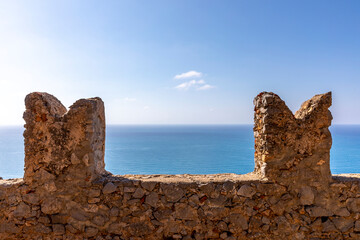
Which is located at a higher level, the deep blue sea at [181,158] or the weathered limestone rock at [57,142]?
the weathered limestone rock at [57,142]

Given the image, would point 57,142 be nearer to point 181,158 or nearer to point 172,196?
point 172,196

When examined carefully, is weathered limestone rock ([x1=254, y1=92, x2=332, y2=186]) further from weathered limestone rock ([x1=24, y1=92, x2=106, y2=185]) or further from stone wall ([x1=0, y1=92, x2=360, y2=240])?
weathered limestone rock ([x1=24, y1=92, x2=106, y2=185])

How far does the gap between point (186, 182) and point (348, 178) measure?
241cm

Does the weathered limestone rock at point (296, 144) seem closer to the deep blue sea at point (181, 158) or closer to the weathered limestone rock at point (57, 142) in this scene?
the weathered limestone rock at point (57, 142)

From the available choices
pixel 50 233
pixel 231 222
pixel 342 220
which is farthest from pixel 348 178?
pixel 50 233

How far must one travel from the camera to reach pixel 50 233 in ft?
12.3

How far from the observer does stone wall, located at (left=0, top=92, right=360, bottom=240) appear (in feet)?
12.3

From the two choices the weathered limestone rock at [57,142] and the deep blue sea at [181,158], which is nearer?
the weathered limestone rock at [57,142]

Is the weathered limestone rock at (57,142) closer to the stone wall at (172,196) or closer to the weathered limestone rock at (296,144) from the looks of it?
the stone wall at (172,196)

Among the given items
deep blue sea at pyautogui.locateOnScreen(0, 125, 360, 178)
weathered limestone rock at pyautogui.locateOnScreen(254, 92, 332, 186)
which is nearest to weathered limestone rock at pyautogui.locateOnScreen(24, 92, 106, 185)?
weathered limestone rock at pyautogui.locateOnScreen(254, 92, 332, 186)

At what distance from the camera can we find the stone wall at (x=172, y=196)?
3.75m

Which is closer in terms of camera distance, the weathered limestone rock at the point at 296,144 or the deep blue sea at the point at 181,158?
the weathered limestone rock at the point at 296,144

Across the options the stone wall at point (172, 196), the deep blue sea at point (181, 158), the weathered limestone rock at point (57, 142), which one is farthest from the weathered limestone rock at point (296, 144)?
the deep blue sea at point (181, 158)

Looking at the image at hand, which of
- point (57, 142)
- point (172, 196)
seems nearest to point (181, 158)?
point (172, 196)
